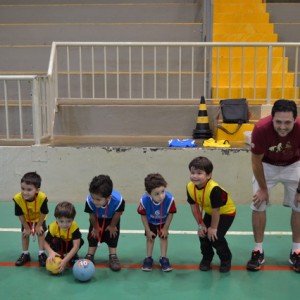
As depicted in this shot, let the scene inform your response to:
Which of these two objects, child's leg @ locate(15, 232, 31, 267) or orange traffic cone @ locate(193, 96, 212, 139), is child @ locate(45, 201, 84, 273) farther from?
orange traffic cone @ locate(193, 96, 212, 139)

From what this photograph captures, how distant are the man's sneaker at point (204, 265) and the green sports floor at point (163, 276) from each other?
0.05 m

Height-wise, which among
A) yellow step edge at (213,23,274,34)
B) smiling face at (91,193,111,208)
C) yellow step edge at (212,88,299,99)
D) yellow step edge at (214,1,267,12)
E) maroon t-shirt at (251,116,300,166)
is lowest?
smiling face at (91,193,111,208)

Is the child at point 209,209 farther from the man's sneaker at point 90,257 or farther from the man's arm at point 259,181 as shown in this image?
the man's sneaker at point 90,257

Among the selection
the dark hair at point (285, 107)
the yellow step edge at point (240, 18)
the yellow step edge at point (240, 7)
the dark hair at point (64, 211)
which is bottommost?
the dark hair at point (64, 211)

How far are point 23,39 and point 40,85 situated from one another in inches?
173

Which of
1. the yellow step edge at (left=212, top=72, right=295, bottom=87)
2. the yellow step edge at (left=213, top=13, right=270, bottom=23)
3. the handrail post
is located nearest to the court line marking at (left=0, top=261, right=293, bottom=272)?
the handrail post

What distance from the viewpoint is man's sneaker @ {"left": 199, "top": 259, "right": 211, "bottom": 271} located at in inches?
144

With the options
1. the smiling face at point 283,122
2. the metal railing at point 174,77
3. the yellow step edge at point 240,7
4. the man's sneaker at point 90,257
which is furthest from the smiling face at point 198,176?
the yellow step edge at point 240,7

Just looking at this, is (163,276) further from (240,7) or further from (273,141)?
(240,7)

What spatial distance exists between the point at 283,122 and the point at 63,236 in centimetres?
211

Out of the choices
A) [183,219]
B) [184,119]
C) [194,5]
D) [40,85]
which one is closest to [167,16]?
[194,5]

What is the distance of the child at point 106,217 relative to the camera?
11.5 feet

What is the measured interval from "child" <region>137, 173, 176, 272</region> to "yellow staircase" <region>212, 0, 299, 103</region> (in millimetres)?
3877

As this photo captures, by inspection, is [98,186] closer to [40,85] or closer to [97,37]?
[40,85]
